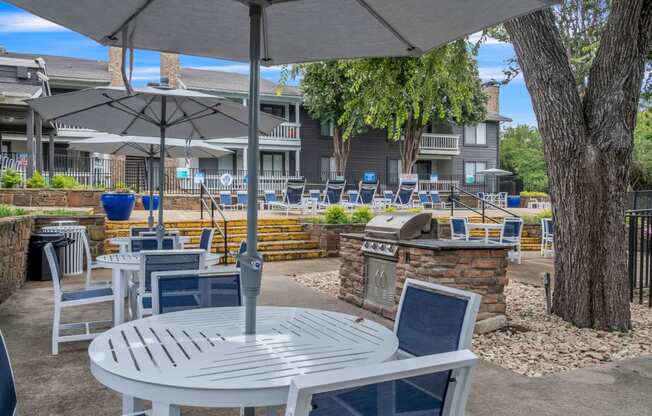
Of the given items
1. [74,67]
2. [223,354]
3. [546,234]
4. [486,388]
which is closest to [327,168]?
[74,67]

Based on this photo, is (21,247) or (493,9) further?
(21,247)

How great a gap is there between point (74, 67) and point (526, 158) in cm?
3151

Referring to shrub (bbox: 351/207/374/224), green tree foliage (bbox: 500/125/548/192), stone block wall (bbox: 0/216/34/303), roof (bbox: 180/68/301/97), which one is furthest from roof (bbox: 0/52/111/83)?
green tree foliage (bbox: 500/125/548/192)

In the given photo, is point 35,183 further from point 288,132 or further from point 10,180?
point 288,132

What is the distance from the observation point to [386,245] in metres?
6.16

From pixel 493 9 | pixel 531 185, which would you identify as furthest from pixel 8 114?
pixel 531 185

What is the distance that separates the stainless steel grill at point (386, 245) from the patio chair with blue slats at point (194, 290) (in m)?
2.91

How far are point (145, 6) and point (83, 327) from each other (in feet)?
12.8

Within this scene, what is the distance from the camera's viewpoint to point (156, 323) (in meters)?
2.69

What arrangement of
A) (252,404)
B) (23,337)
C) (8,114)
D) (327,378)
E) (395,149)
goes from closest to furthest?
(327,378)
(252,404)
(23,337)
(8,114)
(395,149)

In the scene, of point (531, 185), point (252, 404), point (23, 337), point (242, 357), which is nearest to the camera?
point (252, 404)

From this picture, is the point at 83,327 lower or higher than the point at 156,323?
lower

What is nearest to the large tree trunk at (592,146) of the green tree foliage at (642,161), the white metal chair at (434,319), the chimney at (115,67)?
the white metal chair at (434,319)

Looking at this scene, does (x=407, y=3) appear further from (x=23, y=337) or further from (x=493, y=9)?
(x=23, y=337)
